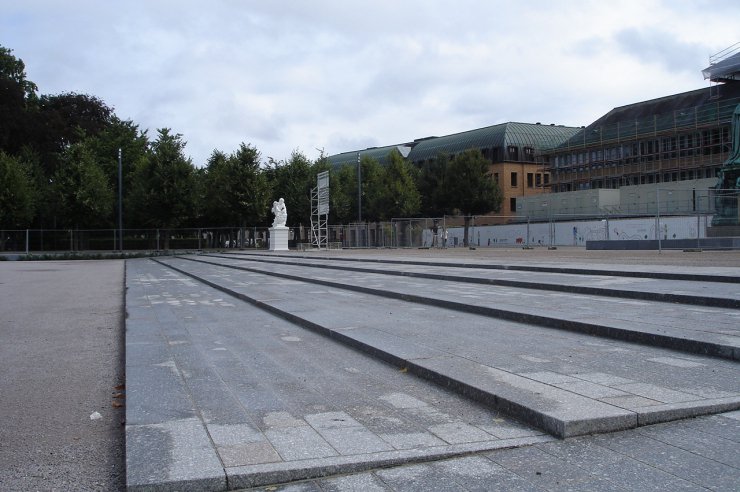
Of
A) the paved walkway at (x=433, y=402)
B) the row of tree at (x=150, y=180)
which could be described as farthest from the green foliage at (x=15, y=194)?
the paved walkway at (x=433, y=402)

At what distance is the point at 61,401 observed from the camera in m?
5.20

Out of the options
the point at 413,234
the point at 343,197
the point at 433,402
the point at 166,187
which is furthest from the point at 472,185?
the point at 433,402

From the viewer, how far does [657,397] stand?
4363 millimetres

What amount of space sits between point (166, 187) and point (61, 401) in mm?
45159

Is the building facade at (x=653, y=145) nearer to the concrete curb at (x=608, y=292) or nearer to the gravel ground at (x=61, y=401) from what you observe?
the concrete curb at (x=608, y=292)

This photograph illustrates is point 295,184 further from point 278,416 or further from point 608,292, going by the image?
point 278,416

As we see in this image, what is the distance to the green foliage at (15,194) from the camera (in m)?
48.0

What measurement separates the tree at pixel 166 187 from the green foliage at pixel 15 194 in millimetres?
8517

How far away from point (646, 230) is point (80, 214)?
4025cm

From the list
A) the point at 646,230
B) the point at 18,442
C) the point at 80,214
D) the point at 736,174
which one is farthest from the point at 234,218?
the point at 18,442

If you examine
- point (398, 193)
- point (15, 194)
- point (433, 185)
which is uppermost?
point (433, 185)

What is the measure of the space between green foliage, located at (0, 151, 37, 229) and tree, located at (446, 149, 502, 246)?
34581mm

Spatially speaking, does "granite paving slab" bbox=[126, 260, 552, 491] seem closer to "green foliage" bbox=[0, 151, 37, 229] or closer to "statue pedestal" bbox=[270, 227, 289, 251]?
"statue pedestal" bbox=[270, 227, 289, 251]

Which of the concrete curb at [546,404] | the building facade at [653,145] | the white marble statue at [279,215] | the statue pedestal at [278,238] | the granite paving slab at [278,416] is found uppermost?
the building facade at [653,145]
